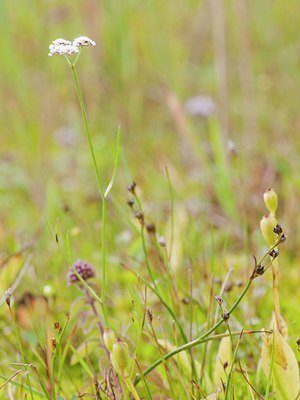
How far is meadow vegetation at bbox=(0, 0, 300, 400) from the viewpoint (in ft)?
2.77

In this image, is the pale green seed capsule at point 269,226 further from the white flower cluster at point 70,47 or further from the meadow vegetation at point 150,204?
the white flower cluster at point 70,47

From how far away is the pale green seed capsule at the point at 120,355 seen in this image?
26.3 inches

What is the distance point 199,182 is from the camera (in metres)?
2.04

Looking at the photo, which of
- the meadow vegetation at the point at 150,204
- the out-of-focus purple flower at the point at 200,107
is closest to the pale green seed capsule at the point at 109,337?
the meadow vegetation at the point at 150,204

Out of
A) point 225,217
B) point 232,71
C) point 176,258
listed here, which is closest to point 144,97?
point 232,71

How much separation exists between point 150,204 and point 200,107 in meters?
0.81

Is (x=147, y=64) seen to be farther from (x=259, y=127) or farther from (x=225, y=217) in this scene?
(x=225, y=217)

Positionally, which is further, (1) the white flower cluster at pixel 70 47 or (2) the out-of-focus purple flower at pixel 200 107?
(2) the out-of-focus purple flower at pixel 200 107

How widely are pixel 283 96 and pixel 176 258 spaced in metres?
1.41

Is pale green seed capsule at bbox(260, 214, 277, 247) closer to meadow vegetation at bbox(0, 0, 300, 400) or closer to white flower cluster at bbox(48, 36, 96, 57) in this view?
meadow vegetation at bbox(0, 0, 300, 400)

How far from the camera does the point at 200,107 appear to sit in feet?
8.02

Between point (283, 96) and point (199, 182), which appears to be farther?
point (283, 96)

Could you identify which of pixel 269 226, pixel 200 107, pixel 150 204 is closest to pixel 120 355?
pixel 269 226

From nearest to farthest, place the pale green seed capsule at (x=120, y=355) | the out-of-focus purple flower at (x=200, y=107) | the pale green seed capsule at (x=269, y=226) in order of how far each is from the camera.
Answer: the pale green seed capsule at (x=120, y=355)
the pale green seed capsule at (x=269, y=226)
the out-of-focus purple flower at (x=200, y=107)
